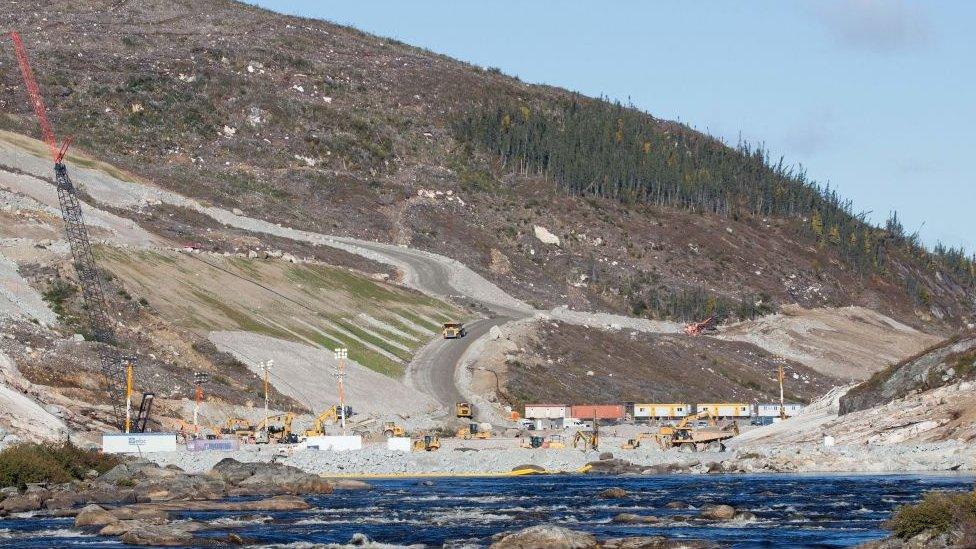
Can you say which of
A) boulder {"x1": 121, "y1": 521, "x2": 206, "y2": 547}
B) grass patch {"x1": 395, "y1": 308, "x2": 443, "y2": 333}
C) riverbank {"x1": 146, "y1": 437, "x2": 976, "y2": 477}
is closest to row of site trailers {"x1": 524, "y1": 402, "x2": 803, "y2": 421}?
grass patch {"x1": 395, "y1": 308, "x2": 443, "y2": 333}

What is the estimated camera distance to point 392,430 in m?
109

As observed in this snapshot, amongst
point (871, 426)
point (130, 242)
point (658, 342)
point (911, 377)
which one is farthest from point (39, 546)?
point (658, 342)

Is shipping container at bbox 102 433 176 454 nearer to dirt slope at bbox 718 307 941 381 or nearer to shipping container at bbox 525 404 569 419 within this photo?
shipping container at bbox 525 404 569 419

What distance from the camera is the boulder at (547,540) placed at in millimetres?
43688

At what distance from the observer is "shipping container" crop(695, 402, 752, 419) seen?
136 meters

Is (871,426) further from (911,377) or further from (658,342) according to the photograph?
(658,342)

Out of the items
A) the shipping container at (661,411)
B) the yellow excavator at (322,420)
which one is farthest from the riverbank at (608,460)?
the shipping container at (661,411)

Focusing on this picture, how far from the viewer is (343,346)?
5468 inches

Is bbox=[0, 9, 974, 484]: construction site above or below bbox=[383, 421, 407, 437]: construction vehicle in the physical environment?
above

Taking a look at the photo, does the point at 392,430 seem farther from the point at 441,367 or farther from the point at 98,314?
the point at 441,367

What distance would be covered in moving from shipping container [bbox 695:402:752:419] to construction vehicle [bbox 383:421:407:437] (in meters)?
34.3

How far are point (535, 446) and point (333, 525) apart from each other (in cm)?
5305

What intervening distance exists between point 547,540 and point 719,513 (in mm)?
12727

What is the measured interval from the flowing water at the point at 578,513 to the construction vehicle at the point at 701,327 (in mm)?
108790
